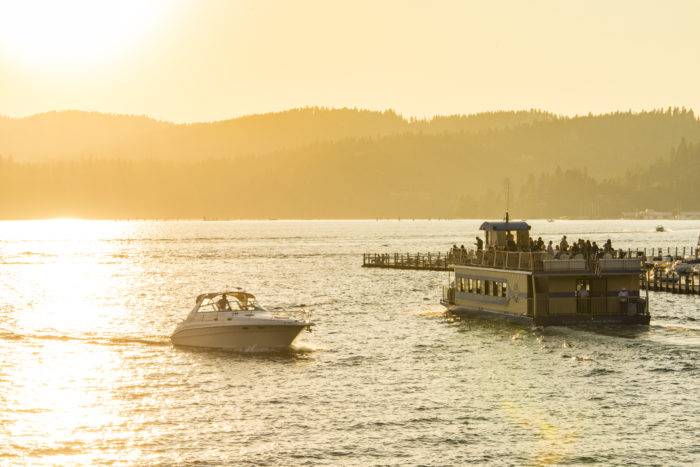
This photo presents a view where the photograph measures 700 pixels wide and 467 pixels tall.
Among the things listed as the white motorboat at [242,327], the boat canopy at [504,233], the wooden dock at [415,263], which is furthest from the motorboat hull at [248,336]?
the wooden dock at [415,263]

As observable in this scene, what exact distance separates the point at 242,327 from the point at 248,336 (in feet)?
2.27

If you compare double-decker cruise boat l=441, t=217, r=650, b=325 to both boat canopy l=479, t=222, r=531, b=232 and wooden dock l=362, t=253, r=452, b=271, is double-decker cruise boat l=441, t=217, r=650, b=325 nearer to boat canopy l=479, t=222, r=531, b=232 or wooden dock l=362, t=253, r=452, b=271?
boat canopy l=479, t=222, r=531, b=232

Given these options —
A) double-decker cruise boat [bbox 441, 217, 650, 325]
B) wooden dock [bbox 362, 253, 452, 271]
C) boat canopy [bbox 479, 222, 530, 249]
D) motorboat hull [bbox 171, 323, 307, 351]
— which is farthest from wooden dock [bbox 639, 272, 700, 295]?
motorboat hull [bbox 171, 323, 307, 351]

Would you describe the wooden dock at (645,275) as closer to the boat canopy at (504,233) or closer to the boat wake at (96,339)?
the boat canopy at (504,233)

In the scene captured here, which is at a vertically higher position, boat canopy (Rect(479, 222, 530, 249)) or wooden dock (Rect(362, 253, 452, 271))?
boat canopy (Rect(479, 222, 530, 249))

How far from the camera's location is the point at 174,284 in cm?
14362

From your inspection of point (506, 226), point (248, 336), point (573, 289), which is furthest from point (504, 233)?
point (248, 336)

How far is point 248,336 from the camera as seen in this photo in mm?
61562

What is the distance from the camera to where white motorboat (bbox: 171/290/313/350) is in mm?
61375

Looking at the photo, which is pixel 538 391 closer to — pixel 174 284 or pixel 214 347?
pixel 214 347

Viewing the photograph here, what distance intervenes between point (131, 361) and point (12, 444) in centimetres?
2136

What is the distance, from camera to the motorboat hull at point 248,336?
2415 inches

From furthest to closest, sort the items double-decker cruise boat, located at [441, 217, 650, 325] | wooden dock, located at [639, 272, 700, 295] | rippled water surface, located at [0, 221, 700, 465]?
wooden dock, located at [639, 272, 700, 295] < double-decker cruise boat, located at [441, 217, 650, 325] < rippled water surface, located at [0, 221, 700, 465]

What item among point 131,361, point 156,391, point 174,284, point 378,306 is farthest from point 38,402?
point 174,284
